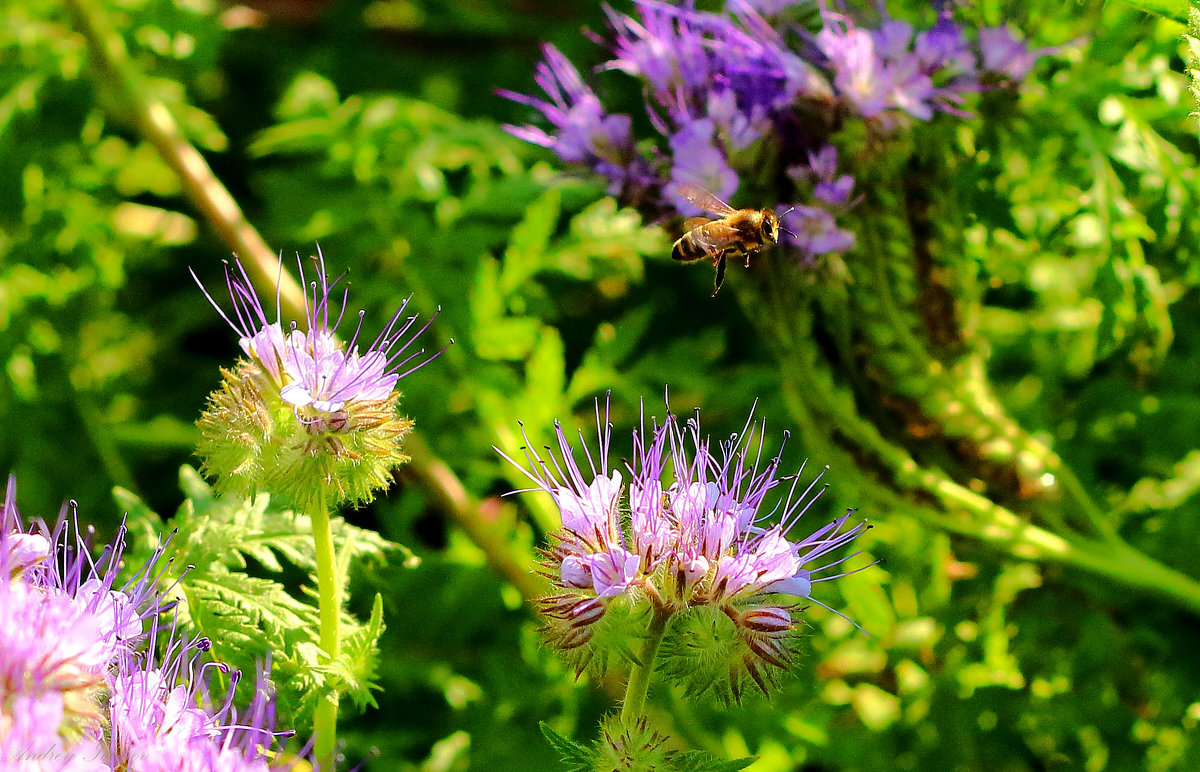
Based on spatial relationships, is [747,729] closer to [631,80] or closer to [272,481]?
[272,481]

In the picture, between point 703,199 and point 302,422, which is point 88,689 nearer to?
point 302,422

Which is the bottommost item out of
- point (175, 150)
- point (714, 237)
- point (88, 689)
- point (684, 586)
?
point (88, 689)

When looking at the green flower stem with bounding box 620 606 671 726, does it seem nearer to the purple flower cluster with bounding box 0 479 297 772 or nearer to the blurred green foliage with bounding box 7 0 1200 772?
the purple flower cluster with bounding box 0 479 297 772

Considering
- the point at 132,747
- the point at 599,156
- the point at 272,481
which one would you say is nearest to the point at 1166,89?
the point at 599,156

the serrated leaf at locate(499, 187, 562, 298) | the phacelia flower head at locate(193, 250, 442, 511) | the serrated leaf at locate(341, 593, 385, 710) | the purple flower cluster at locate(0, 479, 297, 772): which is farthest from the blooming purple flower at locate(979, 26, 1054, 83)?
the purple flower cluster at locate(0, 479, 297, 772)

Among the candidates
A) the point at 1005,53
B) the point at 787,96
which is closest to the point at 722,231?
the point at 787,96
